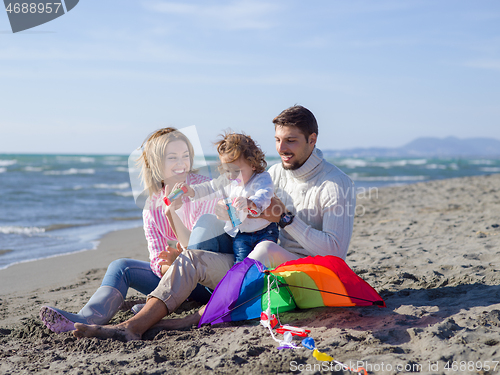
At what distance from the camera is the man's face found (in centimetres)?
302

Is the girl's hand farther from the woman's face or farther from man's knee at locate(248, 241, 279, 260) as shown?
the woman's face

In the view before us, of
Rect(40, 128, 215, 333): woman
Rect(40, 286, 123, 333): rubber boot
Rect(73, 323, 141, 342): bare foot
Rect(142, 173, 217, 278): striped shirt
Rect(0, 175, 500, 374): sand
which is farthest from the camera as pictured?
Rect(142, 173, 217, 278): striped shirt

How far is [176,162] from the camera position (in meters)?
3.01

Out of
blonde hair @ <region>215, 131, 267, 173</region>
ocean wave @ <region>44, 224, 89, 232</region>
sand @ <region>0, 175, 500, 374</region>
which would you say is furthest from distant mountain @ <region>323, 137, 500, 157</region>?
blonde hair @ <region>215, 131, 267, 173</region>

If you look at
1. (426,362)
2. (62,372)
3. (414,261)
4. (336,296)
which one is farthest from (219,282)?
(414,261)

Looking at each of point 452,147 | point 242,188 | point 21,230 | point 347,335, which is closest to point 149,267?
point 242,188

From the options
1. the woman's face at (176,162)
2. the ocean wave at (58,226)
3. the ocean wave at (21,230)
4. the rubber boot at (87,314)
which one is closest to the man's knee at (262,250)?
the woman's face at (176,162)

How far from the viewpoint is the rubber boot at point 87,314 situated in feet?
8.79

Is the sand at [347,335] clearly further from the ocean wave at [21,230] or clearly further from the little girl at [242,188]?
the ocean wave at [21,230]

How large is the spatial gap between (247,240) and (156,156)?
0.89 m

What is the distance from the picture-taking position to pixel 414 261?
4172mm

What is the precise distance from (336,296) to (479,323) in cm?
83

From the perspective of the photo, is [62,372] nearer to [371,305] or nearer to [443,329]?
[371,305]

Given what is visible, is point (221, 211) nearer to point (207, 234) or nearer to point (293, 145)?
point (207, 234)
